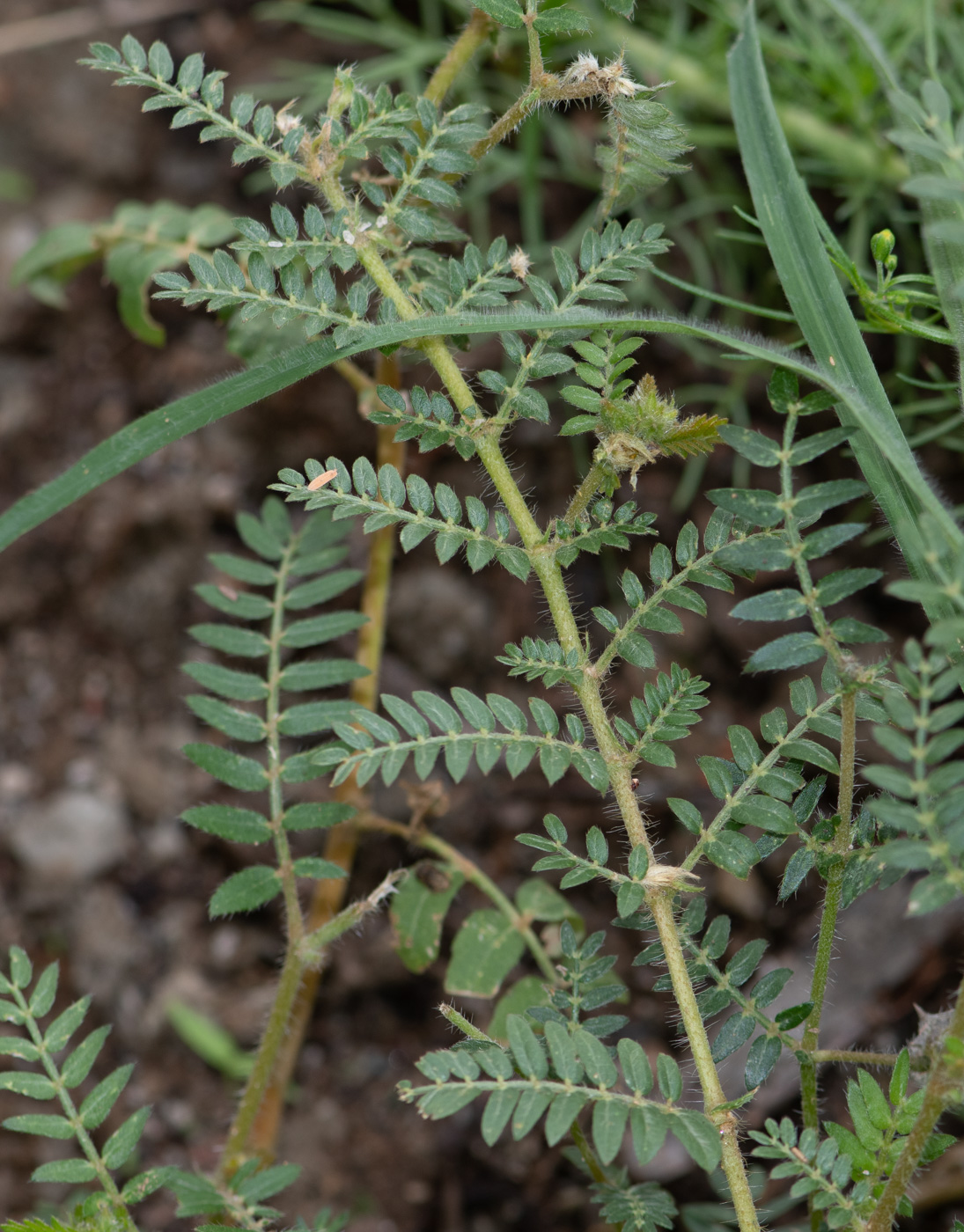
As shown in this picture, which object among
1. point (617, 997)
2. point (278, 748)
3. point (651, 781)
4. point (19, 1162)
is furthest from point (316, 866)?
point (19, 1162)

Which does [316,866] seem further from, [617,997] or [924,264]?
[924,264]

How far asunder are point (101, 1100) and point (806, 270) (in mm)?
1280

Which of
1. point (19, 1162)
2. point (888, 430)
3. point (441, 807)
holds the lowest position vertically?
point (19, 1162)

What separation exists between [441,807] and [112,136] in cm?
189

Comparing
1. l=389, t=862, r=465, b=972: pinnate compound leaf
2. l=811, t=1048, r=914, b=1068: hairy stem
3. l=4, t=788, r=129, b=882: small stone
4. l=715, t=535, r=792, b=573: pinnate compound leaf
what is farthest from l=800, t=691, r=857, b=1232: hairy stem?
l=4, t=788, r=129, b=882: small stone

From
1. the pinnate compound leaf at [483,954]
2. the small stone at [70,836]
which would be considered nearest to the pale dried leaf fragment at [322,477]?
the pinnate compound leaf at [483,954]

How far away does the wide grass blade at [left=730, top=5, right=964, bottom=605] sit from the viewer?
1.09 metres

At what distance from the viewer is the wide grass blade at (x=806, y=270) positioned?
1092 mm

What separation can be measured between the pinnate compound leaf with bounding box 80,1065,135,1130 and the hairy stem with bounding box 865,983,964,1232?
0.84 metres

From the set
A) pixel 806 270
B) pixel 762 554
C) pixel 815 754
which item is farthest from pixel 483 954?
pixel 806 270

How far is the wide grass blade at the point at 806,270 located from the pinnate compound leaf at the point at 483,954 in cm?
77

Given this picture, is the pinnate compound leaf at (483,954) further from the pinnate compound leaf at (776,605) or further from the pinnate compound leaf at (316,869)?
the pinnate compound leaf at (776,605)

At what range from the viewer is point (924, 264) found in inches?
72.7

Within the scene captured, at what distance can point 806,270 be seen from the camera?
1147mm
